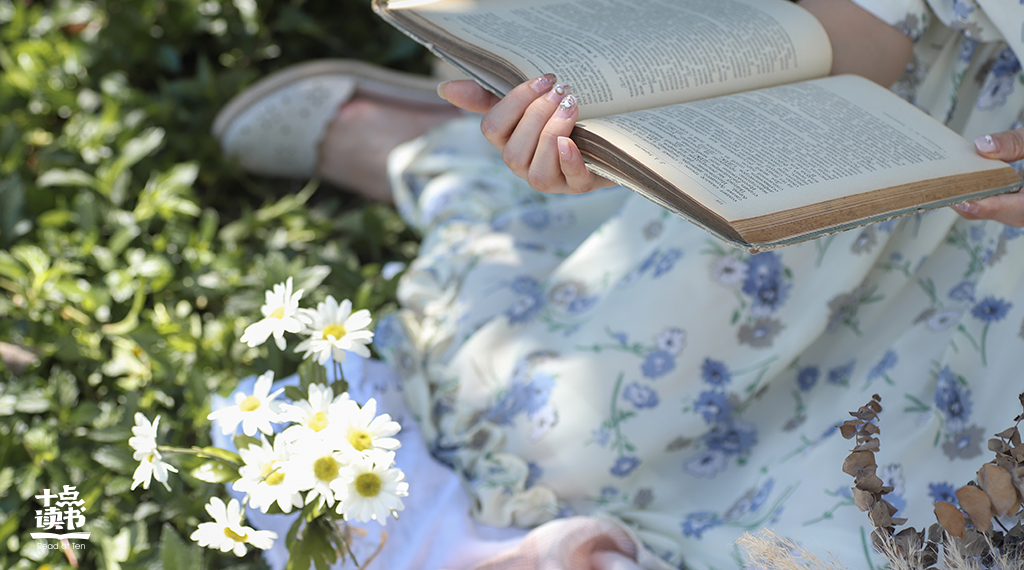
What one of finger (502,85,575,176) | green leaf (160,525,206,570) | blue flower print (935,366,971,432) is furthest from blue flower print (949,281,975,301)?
green leaf (160,525,206,570)

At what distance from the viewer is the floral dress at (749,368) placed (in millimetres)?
875

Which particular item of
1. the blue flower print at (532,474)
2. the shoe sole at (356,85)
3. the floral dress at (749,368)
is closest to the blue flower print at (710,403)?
the floral dress at (749,368)

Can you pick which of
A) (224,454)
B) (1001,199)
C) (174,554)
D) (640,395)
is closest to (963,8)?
(1001,199)

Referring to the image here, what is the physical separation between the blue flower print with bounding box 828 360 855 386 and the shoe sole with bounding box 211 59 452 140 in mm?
999

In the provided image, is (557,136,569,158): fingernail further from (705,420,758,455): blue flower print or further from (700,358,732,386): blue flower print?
(705,420,758,455): blue flower print

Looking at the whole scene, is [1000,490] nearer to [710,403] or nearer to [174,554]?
[710,403]

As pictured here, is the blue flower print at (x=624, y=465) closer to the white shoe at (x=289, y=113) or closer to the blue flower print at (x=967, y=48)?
the blue flower print at (x=967, y=48)

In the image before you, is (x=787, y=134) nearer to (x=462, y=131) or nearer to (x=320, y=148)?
(x=462, y=131)

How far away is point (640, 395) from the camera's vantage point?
1.00m

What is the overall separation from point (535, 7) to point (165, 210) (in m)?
0.84

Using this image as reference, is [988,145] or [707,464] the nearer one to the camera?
[988,145]

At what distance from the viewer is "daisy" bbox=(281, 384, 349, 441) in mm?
642

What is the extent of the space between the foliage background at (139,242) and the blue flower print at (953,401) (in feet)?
2.73

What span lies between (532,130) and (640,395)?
42 cm
